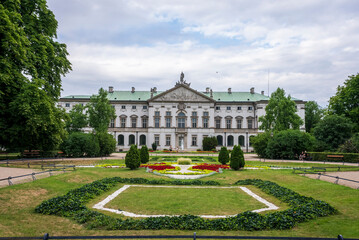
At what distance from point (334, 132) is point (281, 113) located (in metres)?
9.83

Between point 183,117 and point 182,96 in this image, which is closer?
point 182,96

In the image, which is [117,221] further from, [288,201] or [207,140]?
[207,140]

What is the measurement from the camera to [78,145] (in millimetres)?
32719

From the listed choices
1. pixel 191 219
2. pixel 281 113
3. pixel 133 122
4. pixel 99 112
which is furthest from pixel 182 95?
pixel 191 219

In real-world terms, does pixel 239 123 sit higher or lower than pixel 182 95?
lower

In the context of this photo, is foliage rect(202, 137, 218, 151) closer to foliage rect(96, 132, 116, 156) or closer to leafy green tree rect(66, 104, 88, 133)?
foliage rect(96, 132, 116, 156)

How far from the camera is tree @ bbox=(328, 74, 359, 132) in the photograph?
3897cm

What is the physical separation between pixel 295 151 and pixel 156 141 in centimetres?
3016

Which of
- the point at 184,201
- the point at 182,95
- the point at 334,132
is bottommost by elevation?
the point at 184,201

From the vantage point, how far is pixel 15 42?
1502 centimetres

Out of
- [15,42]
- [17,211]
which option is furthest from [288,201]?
[15,42]

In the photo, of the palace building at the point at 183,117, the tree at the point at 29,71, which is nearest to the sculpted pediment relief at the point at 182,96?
the palace building at the point at 183,117

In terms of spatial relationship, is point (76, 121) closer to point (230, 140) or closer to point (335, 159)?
point (230, 140)

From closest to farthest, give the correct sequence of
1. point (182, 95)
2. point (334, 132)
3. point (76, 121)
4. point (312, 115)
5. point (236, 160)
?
point (236, 160)
point (334, 132)
point (76, 121)
point (182, 95)
point (312, 115)
